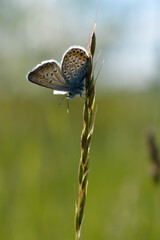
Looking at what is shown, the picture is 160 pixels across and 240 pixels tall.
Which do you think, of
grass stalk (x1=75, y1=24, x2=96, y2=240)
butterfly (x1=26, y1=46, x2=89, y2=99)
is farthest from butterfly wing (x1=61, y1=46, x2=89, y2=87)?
grass stalk (x1=75, y1=24, x2=96, y2=240)

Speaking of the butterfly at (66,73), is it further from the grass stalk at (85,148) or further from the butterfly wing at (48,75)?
the grass stalk at (85,148)

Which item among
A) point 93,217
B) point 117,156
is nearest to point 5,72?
point 93,217

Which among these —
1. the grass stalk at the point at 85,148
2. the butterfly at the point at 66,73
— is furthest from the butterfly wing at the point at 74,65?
the grass stalk at the point at 85,148

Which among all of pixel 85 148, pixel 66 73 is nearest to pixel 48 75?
pixel 66 73

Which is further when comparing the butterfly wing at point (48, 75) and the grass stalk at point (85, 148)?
the butterfly wing at point (48, 75)

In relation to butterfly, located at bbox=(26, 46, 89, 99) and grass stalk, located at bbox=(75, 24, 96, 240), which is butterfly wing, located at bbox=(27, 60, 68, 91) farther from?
grass stalk, located at bbox=(75, 24, 96, 240)

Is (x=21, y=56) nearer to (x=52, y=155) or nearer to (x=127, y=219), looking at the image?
(x=52, y=155)

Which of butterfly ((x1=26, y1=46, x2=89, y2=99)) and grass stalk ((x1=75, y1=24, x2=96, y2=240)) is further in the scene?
butterfly ((x1=26, y1=46, x2=89, y2=99))
